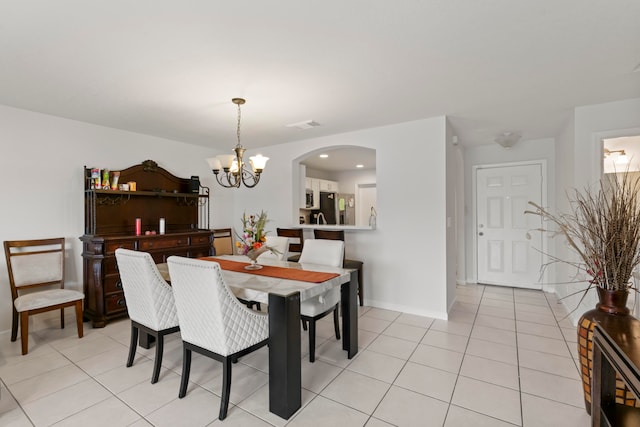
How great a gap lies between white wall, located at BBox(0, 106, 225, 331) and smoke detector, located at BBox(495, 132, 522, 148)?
4.93 m

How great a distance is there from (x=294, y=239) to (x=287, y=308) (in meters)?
2.54

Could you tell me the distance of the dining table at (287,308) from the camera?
6.06 ft

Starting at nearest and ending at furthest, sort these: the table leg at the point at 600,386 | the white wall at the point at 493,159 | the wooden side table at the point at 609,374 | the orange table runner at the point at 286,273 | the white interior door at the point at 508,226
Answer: the wooden side table at the point at 609,374, the table leg at the point at 600,386, the orange table runner at the point at 286,273, the white wall at the point at 493,159, the white interior door at the point at 508,226

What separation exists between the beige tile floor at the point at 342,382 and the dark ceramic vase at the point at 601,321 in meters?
0.25

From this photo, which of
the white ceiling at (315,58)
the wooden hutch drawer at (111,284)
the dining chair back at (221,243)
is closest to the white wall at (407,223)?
the white ceiling at (315,58)

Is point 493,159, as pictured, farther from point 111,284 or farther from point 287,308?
point 111,284

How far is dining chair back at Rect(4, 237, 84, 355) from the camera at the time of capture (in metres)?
2.75

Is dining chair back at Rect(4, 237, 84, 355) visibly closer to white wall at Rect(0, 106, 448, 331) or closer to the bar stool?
white wall at Rect(0, 106, 448, 331)

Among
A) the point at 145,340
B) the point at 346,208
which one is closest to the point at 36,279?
the point at 145,340

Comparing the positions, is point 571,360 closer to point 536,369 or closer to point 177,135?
Result: point 536,369

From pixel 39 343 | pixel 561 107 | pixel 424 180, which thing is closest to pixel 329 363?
pixel 424 180

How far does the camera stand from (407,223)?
12.4ft

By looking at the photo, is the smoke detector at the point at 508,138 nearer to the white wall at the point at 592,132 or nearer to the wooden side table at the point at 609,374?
the white wall at the point at 592,132

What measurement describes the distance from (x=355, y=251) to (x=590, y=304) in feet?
8.29
